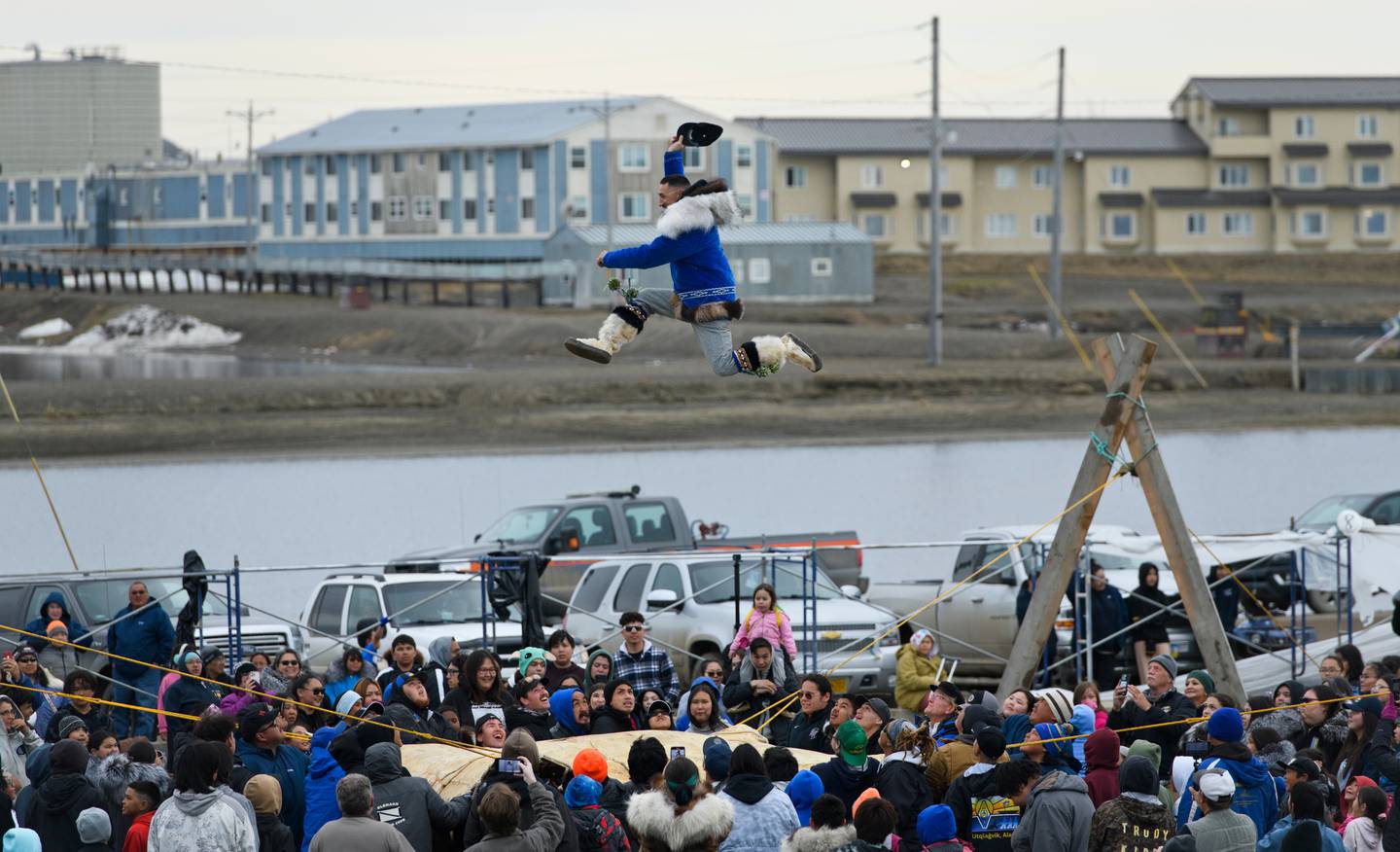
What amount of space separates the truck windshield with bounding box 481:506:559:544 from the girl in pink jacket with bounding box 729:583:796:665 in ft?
30.2

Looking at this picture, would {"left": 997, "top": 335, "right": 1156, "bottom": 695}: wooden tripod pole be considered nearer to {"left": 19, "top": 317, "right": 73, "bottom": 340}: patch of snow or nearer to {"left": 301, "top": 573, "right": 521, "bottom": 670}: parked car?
{"left": 301, "top": 573, "right": 521, "bottom": 670}: parked car

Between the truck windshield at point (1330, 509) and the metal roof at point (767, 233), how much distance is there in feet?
196

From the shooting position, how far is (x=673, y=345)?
229ft

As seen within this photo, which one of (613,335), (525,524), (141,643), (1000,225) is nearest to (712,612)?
(525,524)

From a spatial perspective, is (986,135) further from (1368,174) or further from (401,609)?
(401,609)

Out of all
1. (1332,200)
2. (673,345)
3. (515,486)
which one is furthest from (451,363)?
(1332,200)

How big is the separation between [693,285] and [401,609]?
1007 centimetres

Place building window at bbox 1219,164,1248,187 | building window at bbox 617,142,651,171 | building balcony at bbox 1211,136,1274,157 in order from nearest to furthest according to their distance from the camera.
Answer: building window at bbox 617,142,651,171 < building balcony at bbox 1211,136,1274,157 < building window at bbox 1219,164,1248,187

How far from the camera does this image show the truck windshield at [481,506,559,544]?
83.5 ft

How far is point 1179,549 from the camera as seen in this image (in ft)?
54.1

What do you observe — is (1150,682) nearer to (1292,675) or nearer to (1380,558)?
(1292,675)

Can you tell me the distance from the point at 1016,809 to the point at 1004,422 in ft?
160

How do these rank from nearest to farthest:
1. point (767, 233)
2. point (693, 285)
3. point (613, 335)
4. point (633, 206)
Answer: point (693, 285), point (613, 335), point (767, 233), point (633, 206)

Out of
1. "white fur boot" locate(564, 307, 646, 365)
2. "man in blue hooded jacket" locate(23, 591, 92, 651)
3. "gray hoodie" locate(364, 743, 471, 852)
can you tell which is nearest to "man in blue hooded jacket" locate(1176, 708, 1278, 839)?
"gray hoodie" locate(364, 743, 471, 852)
